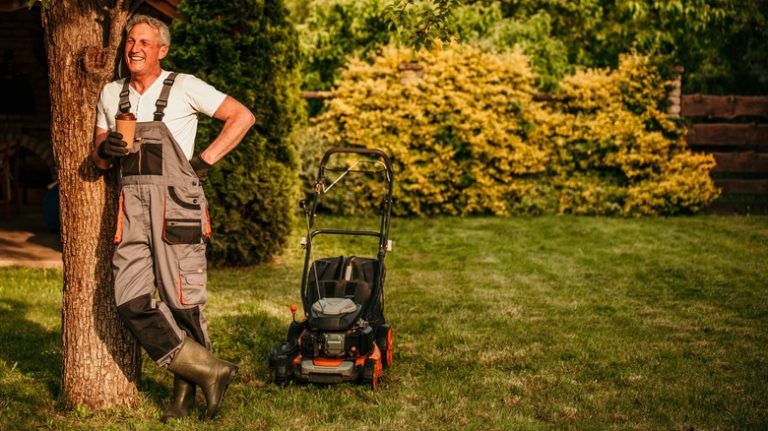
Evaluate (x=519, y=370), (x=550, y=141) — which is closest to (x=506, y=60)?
(x=550, y=141)

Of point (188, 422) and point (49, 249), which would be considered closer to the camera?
point (188, 422)

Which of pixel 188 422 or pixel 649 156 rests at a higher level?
pixel 649 156

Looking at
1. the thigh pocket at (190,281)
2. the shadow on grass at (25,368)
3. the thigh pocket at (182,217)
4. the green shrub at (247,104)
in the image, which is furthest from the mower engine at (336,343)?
the green shrub at (247,104)

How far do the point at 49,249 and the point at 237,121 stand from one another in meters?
5.90

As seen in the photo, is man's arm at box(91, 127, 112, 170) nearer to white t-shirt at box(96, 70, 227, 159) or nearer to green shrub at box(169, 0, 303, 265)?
white t-shirt at box(96, 70, 227, 159)

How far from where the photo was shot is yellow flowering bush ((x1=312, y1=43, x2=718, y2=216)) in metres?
12.3

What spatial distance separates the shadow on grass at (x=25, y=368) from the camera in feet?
15.7

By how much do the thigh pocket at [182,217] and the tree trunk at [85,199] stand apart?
54 centimetres

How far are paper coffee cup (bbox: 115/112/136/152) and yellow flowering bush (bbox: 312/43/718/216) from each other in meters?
8.05

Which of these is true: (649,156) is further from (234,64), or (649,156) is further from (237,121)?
(237,121)

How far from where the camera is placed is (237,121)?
4445mm

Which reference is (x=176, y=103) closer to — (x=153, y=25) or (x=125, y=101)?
(x=125, y=101)

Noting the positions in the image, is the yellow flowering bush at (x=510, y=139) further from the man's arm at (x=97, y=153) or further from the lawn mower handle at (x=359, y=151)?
the man's arm at (x=97, y=153)

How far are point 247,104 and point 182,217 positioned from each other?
451 centimetres
